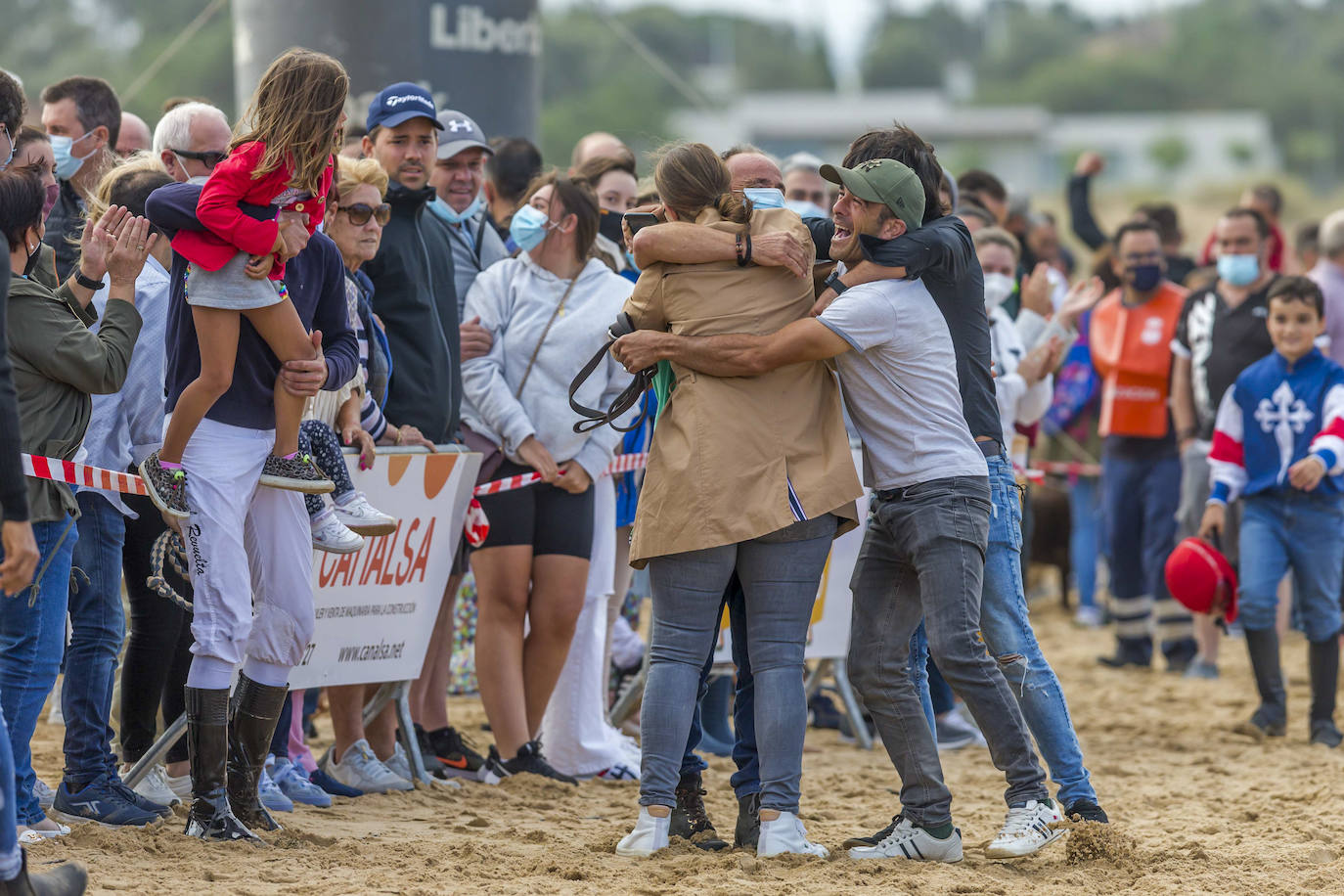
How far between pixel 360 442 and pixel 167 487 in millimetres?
962

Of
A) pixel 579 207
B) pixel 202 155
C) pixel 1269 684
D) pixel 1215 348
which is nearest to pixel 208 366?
pixel 202 155

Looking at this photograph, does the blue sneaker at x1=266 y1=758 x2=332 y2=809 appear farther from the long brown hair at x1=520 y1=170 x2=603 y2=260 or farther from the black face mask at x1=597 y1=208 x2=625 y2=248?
the black face mask at x1=597 y1=208 x2=625 y2=248

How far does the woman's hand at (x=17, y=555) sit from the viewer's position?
A: 359 centimetres

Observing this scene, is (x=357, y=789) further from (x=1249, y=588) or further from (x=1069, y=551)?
(x=1069, y=551)

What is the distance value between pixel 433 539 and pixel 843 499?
1.73 meters

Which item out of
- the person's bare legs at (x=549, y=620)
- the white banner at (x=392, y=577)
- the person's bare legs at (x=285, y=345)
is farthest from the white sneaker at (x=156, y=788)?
the person's bare legs at (x=549, y=620)

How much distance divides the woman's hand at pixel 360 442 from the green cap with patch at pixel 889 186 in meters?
1.75

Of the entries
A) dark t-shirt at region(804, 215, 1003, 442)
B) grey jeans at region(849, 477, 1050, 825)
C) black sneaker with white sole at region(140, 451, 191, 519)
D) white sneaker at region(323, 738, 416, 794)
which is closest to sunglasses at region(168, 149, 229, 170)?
black sneaker with white sole at region(140, 451, 191, 519)

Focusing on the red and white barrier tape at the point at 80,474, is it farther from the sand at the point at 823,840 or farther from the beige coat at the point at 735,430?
the beige coat at the point at 735,430

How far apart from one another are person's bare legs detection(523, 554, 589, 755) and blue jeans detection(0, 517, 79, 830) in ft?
5.97

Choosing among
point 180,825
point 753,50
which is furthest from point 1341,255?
point 753,50

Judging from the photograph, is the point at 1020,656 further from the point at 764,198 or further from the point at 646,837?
the point at 764,198

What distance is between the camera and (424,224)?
237 inches

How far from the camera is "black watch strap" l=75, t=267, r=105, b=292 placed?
4.61 m
